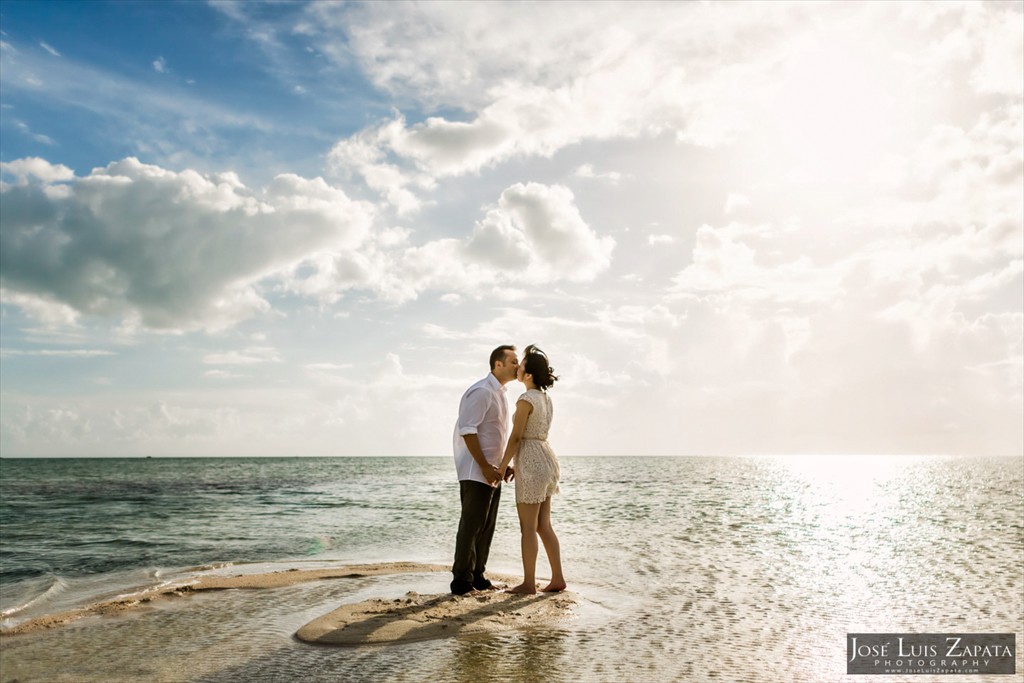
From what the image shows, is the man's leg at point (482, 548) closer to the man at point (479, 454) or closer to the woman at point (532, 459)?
the man at point (479, 454)

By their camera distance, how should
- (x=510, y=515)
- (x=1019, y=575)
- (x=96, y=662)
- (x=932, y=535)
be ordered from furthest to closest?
1. (x=510, y=515)
2. (x=932, y=535)
3. (x=1019, y=575)
4. (x=96, y=662)

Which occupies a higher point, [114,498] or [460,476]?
[460,476]

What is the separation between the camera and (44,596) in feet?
29.3

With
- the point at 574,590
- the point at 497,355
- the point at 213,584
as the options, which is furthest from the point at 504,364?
the point at 213,584

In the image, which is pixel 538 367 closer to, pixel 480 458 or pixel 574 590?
pixel 480 458

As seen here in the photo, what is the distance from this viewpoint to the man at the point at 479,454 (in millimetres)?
7184

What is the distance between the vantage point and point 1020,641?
5.99 meters

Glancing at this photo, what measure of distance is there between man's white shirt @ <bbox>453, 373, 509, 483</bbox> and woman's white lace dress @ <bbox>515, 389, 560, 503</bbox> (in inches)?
10.0

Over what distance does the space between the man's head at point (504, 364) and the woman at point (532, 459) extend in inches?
3.4

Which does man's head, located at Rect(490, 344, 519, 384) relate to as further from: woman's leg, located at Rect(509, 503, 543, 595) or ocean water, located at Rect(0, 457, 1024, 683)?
ocean water, located at Rect(0, 457, 1024, 683)

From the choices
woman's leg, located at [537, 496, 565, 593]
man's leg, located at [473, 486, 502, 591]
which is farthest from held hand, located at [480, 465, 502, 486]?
woman's leg, located at [537, 496, 565, 593]

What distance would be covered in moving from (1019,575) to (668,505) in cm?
1288

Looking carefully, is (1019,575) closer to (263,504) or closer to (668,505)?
(668,505)

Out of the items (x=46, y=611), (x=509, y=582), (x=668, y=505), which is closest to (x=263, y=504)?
(x=668, y=505)
